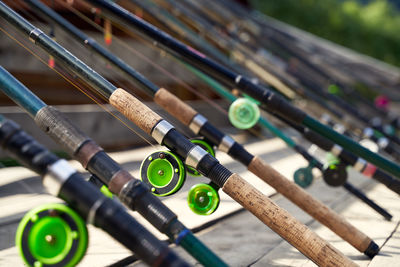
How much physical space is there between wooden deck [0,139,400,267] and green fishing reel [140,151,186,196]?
565 millimetres

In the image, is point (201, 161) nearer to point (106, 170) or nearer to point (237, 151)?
point (106, 170)

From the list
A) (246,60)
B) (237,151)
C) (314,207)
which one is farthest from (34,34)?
(246,60)

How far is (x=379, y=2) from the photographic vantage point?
122 feet

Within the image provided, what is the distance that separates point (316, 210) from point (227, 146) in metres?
0.73

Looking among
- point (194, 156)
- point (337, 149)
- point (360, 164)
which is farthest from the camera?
point (337, 149)

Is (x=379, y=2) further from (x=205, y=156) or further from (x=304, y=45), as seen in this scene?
(x=205, y=156)

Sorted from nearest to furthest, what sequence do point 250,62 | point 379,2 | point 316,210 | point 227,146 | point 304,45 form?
point 227,146, point 316,210, point 250,62, point 304,45, point 379,2

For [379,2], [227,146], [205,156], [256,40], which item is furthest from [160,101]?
[379,2]

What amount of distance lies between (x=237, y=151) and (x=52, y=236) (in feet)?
4.52

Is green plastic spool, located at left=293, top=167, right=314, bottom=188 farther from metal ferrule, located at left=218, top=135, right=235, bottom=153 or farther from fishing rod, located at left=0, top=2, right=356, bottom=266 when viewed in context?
fishing rod, located at left=0, top=2, right=356, bottom=266

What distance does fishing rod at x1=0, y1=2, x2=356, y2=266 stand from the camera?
1719 mm

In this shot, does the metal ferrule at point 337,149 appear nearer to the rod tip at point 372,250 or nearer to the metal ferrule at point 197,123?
the rod tip at point 372,250

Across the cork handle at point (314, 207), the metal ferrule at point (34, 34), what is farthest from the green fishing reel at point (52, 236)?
the cork handle at point (314, 207)

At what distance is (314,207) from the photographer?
2.45 metres
